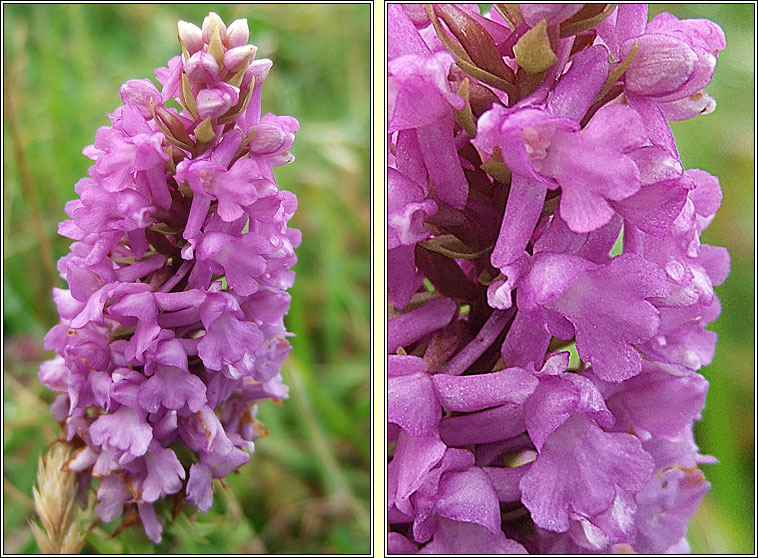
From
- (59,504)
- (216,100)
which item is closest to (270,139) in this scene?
(216,100)

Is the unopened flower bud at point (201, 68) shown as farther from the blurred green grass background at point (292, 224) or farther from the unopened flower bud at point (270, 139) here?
the blurred green grass background at point (292, 224)

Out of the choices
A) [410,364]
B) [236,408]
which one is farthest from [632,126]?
[236,408]

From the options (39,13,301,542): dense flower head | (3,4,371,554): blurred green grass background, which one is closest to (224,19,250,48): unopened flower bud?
(39,13,301,542): dense flower head

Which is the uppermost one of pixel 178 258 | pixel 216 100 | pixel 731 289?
pixel 216 100

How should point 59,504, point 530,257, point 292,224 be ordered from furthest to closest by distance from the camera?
point 292,224 < point 59,504 < point 530,257

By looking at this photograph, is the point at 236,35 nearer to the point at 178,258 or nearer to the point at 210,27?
the point at 210,27

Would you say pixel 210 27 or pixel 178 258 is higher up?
pixel 210 27

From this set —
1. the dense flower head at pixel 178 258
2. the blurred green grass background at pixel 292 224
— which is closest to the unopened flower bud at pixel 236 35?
the dense flower head at pixel 178 258

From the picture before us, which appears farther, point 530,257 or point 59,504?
point 59,504
